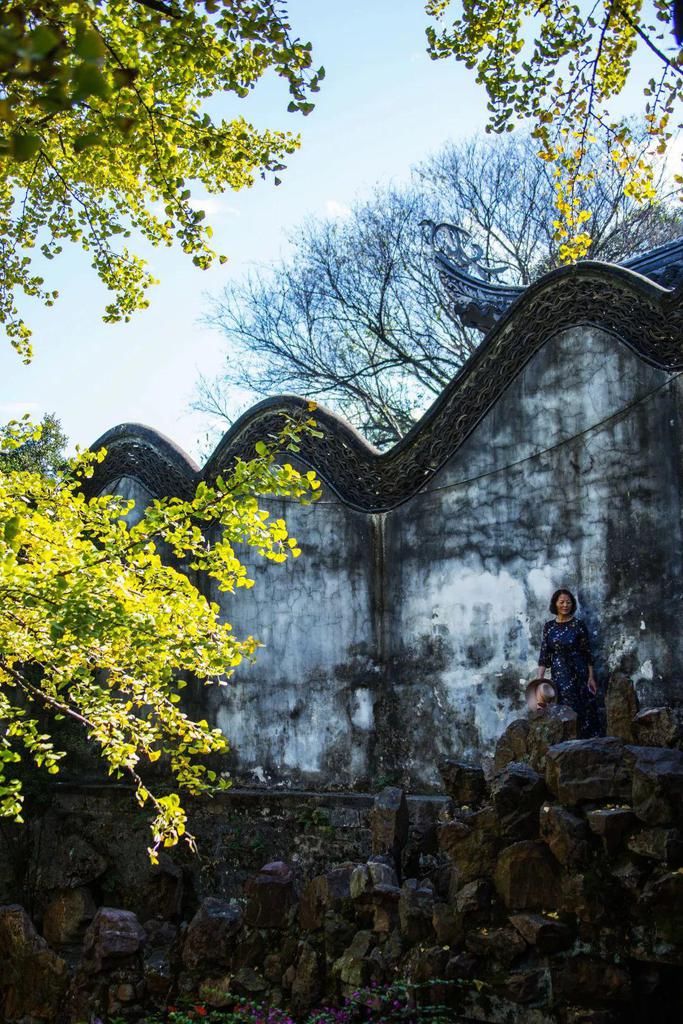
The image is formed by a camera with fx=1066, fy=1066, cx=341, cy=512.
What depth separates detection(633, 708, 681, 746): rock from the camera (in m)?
4.77

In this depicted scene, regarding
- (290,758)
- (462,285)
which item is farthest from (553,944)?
(462,285)

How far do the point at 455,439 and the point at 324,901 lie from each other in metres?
3.57

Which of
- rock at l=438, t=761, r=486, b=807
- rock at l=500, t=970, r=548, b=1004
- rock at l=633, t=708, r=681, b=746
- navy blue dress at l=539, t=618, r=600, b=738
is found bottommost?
rock at l=500, t=970, r=548, b=1004

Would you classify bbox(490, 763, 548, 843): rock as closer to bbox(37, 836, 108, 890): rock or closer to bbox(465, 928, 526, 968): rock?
bbox(465, 928, 526, 968): rock

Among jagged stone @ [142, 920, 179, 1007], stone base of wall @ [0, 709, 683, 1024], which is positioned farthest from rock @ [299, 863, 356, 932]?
jagged stone @ [142, 920, 179, 1007]

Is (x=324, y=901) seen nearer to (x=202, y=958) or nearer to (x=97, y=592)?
(x=202, y=958)

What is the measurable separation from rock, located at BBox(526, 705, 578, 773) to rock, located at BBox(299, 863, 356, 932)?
1198 millimetres

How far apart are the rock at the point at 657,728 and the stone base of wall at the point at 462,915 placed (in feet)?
0.10

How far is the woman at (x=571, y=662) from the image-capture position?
6.79m

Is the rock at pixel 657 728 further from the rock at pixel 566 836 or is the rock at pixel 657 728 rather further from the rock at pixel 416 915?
the rock at pixel 416 915

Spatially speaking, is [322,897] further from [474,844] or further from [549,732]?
[549,732]

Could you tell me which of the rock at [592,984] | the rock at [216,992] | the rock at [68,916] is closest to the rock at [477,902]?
the rock at [592,984]

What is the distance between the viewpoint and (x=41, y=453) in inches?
560

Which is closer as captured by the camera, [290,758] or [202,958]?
[202,958]
